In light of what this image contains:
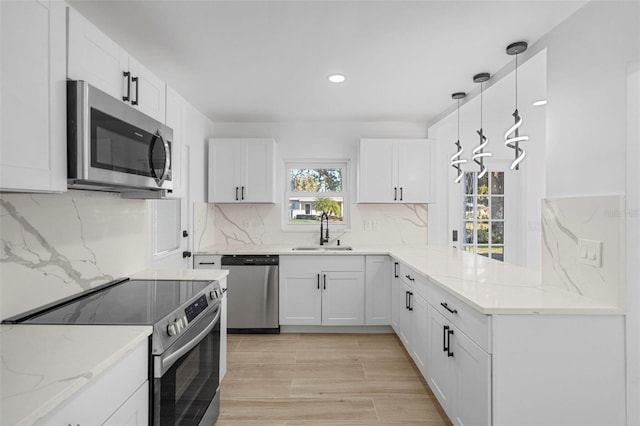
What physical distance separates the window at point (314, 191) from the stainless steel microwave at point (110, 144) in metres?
2.42

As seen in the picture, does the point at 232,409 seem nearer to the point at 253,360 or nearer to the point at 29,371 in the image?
the point at 253,360

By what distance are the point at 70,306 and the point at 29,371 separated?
0.76 m

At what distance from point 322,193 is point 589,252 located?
3.01m

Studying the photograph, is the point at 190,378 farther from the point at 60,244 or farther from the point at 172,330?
the point at 60,244

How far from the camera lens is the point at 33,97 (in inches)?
48.8

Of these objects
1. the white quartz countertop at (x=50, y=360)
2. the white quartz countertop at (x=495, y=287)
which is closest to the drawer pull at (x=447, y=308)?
the white quartz countertop at (x=495, y=287)

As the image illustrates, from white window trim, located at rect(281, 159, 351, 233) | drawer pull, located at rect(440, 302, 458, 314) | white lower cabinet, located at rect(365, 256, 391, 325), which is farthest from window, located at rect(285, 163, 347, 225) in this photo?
drawer pull, located at rect(440, 302, 458, 314)

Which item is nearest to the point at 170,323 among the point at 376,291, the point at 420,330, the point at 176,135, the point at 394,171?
the point at 176,135

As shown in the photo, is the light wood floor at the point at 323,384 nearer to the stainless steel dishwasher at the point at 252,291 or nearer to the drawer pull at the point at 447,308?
the stainless steel dishwasher at the point at 252,291

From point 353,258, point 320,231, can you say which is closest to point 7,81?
point 353,258

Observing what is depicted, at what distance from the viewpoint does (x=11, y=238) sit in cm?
149

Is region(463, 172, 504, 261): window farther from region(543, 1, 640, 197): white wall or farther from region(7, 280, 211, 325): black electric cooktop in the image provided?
region(7, 280, 211, 325): black electric cooktop

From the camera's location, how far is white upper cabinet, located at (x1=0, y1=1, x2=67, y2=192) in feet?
3.76

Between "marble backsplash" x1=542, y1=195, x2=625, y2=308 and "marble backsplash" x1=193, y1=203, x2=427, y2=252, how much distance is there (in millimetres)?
2186
